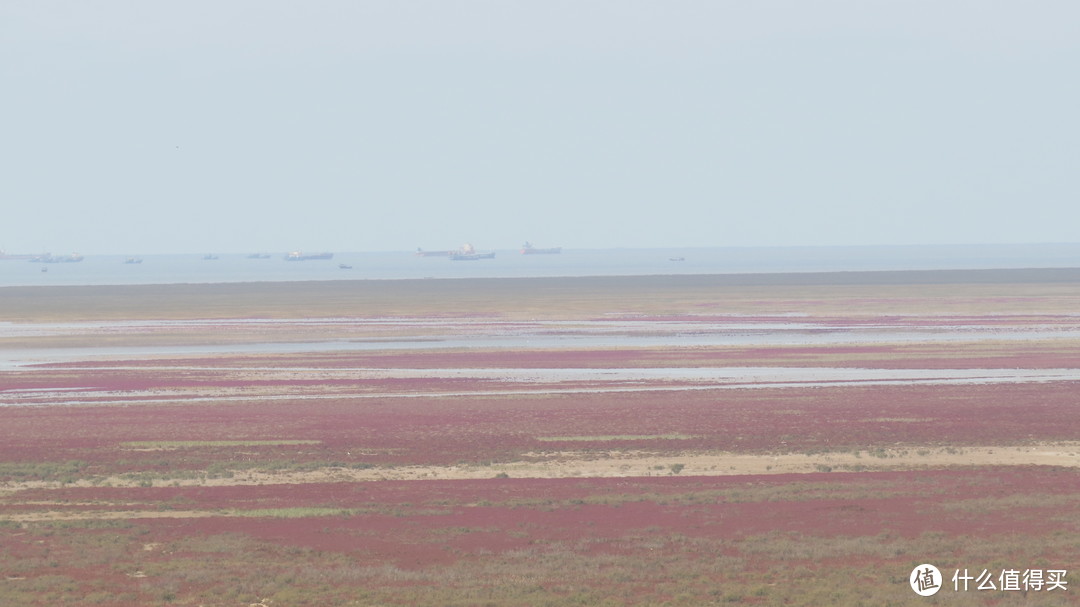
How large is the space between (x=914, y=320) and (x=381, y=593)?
7049 cm

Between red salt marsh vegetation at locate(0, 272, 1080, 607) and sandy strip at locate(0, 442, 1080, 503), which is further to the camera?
sandy strip at locate(0, 442, 1080, 503)

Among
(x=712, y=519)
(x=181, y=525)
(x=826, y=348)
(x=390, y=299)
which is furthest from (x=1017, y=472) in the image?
(x=390, y=299)

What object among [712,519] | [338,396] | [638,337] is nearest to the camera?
[712,519]

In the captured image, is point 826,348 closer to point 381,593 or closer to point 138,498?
point 138,498

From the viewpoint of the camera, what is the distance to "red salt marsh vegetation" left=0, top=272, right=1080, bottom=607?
19312 millimetres

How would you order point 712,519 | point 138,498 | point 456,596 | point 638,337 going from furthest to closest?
point 638,337
point 138,498
point 712,519
point 456,596

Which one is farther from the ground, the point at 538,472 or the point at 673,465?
the point at 673,465

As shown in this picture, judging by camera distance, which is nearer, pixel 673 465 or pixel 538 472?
pixel 538 472

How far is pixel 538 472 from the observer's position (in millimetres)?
29375

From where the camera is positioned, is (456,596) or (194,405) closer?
(456,596)

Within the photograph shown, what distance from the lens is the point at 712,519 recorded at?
23516 millimetres

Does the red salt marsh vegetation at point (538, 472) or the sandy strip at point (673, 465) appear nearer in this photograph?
the red salt marsh vegetation at point (538, 472)

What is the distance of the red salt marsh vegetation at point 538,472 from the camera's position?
19.3 metres

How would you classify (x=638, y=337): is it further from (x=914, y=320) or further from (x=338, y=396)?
(x=338, y=396)
